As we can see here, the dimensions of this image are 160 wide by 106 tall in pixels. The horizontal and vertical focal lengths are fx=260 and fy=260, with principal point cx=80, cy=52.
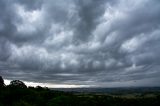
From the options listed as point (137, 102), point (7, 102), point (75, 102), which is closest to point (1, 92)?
point (7, 102)

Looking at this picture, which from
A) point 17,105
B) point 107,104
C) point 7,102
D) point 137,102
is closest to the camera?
point 17,105

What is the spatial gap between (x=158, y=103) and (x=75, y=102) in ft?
176

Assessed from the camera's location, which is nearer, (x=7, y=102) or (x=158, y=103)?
(x=7, y=102)

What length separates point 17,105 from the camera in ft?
378

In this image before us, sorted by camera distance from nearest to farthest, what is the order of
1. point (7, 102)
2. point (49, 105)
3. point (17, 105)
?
point (17, 105) < point (49, 105) < point (7, 102)

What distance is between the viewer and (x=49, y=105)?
415ft

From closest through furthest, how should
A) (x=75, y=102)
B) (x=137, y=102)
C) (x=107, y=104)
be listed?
(x=75, y=102) → (x=107, y=104) → (x=137, y=102)

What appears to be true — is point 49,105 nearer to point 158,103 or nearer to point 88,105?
point 88,105

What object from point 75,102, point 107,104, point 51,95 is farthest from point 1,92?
point 107,104

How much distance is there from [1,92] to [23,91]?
13666mm

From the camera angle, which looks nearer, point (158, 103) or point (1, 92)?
point (1, 92)

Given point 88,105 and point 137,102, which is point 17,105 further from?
point 137,102

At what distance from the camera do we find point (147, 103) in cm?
16562

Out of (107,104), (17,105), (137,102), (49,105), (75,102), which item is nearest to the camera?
(17,105)
